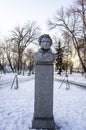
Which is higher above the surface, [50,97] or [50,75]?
[50,75]

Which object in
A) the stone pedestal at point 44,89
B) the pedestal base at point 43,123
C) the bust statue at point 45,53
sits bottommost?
the pedestal base at point 43,123

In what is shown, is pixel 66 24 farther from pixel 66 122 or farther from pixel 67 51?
pixel 66 122

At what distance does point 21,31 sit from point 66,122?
5967 centimetres

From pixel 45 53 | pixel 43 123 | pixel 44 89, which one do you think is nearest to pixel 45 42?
pixel 45 53

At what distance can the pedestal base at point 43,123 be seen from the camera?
247 inches

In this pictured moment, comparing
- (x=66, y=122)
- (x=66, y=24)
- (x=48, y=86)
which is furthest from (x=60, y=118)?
(x=66, y=24)

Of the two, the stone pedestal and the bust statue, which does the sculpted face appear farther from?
the stone pedestal

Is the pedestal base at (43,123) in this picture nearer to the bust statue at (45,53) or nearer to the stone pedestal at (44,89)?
the stone pedestal at (44,89)

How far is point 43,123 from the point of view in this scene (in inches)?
249

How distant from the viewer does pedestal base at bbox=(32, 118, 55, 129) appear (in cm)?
628

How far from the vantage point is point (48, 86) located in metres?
6.38

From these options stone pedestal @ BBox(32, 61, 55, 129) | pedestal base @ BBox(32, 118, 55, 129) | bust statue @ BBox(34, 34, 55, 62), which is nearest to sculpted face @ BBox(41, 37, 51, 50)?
bust statue @ BBox(34, 34, 55, 62)

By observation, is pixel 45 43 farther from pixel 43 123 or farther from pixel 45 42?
pixel 43 123

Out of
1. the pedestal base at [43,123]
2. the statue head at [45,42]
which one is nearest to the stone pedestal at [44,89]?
the pedestal base at [43,123]
